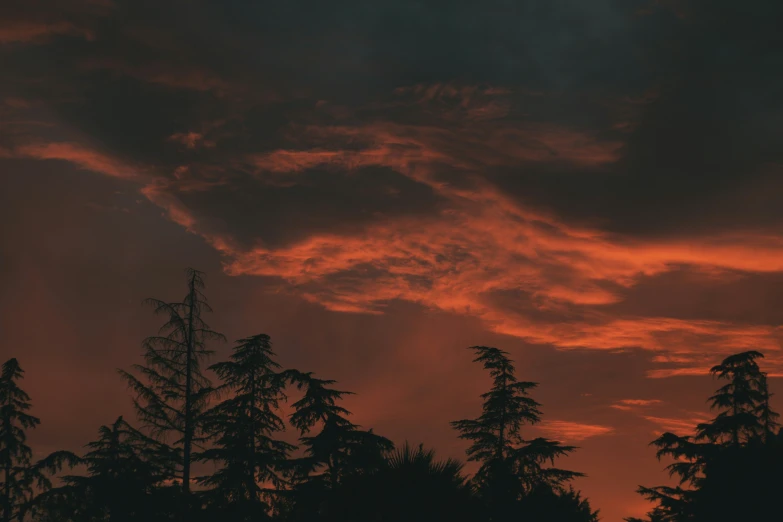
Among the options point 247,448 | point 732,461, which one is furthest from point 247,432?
point 732,461

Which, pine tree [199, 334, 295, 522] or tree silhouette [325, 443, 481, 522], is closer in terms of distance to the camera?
tree silhouette [325, 443, 481, 522]

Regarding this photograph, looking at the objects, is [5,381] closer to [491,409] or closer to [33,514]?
[33,514]

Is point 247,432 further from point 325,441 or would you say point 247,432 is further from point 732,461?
point 732,461

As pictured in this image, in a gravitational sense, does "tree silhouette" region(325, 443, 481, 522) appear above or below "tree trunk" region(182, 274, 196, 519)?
below

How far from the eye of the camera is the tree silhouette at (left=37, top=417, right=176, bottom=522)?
38312 millimetres

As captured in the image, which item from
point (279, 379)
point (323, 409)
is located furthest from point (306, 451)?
point (279, 379)

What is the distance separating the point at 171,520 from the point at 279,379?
419 inches

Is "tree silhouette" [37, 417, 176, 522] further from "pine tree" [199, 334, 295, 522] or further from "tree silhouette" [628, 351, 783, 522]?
"tree silhouette" [628, 351, 783, 522]

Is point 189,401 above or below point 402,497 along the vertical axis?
above

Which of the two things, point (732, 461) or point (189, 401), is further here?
point (189, 401)

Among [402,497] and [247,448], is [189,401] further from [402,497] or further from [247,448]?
[402,497]

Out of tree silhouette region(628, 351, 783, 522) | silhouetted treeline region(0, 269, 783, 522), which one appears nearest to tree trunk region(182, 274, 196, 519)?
silhouetted treeline region(0, 269, 783, 522)

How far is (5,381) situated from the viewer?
4850 cm

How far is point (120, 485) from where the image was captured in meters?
38.8
